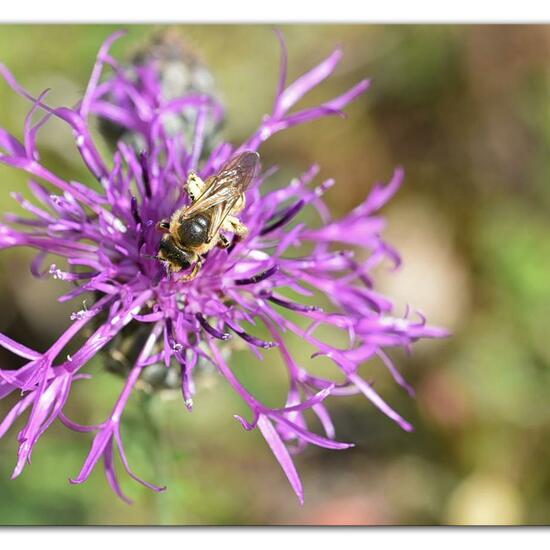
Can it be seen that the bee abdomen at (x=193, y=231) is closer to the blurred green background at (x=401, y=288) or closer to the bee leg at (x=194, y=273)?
the bee leg at (x=194, y=273)

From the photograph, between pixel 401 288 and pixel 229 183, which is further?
pixel 401 288

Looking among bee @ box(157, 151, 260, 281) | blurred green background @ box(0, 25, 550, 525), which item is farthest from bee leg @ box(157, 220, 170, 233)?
blurred green background @ box(0, 25, 550, 525)

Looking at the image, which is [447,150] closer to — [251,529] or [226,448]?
[226,448]

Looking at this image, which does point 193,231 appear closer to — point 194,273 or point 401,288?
point 194,273

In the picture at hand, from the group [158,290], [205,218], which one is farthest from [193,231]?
[158,290]

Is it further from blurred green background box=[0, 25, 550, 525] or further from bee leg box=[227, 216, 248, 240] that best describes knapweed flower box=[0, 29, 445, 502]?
blurred green background box=[0, 25, 550, 525]

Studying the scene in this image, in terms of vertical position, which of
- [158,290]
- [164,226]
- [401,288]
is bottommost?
[401,288]
